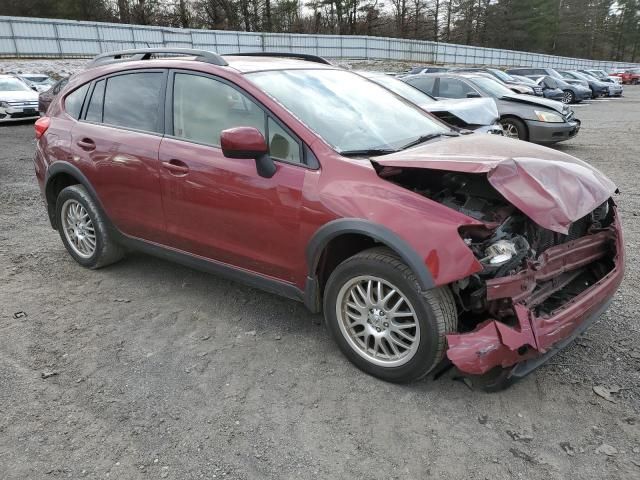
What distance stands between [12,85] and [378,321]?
58.6 feet

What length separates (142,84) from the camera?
391 centimetres

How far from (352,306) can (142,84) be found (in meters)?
2.41

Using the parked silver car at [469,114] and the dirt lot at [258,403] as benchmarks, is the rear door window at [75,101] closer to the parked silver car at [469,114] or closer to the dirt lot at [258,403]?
the dirt lot at [258,403]

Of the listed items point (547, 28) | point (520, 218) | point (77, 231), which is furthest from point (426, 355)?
point (547, 28)

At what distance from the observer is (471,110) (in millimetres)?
8617

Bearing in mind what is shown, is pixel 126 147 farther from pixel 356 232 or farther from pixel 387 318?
pixel 387 318

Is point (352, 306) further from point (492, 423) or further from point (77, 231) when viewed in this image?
point (77, 231)

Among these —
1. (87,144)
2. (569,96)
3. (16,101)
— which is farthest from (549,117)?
(569,96)

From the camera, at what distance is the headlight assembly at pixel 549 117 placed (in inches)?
395

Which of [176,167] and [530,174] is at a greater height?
[530,174]

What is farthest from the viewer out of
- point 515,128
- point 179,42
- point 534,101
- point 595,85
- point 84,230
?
point 179,42

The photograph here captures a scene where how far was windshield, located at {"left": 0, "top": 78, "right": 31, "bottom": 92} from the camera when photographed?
16.3m

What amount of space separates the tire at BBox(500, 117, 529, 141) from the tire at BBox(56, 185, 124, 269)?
27.2 ft

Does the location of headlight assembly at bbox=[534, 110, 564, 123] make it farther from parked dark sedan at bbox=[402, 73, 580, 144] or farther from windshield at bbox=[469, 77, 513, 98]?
windshield at bbox=[469, 77, 513, 98]
